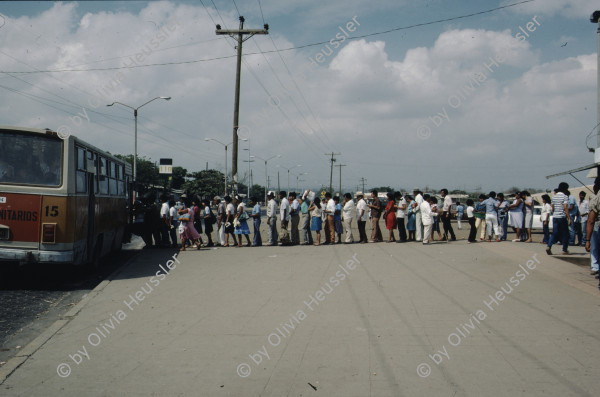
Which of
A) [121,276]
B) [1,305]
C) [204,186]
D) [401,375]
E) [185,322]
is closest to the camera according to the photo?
[401,375]

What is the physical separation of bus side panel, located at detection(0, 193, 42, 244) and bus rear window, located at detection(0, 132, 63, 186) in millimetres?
306

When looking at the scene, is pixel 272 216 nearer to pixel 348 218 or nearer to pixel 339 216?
pixel 339 216

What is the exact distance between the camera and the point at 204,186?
8125 cm

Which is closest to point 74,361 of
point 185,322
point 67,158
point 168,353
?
point 168,353

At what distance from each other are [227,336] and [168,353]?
0.85 meters

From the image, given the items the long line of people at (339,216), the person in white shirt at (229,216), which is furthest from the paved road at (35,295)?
the person in white shirt at (229,216)

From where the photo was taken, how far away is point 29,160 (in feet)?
31.5

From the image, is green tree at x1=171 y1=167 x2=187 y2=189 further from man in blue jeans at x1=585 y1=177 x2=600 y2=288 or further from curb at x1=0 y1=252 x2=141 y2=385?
man in blue jeans at x1=585 y1=177 x2=600 y2=288

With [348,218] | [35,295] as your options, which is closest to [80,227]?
[35,295]

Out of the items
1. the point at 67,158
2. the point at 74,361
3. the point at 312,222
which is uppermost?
the point at 67,158

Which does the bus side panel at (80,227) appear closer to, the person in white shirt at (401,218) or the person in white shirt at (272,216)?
the person in white shirt at (272,216)

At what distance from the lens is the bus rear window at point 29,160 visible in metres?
9.49

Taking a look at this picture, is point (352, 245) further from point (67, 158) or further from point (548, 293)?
point (67, 158)

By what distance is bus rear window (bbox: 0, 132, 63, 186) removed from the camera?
9.49 metres
